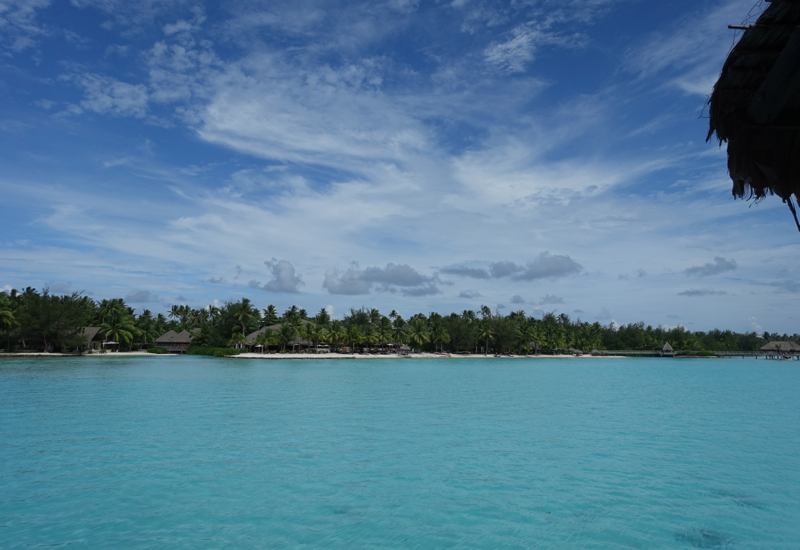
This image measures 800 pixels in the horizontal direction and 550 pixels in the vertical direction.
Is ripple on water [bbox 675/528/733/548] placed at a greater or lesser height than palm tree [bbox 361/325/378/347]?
lesser

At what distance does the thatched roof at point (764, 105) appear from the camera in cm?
407

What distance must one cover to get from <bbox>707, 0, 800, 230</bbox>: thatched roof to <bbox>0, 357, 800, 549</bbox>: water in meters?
6.82

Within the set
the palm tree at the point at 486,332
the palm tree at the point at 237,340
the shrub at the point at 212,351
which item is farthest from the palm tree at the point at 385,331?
the shrub at the point at 212,351

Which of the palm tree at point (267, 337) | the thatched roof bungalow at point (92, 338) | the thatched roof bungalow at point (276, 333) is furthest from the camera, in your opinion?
the thatched roof bungalow at point (276, 333)

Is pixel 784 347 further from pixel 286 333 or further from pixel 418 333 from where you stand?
pixel 286 333

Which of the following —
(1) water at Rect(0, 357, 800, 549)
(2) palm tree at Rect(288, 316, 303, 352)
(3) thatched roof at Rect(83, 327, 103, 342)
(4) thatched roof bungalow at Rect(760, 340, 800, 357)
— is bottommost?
(1) water at Rect(0, 357, 800, 549)

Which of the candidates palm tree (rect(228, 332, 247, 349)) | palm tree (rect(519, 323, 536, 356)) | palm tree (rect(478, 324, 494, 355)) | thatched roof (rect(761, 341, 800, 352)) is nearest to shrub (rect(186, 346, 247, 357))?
palm tree (rect(228, 332, 247, 349))

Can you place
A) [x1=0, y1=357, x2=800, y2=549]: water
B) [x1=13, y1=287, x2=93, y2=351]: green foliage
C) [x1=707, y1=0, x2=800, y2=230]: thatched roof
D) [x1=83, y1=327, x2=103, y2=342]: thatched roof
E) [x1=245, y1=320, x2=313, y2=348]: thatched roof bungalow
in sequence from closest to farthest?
[x1=707, y1=0, x2=800, y2=230]: thatched roof → [x1=0, y1=357, x2=800, y2=549]: water → [x1=13, y1=287, x2=93, y2=351]: green foliage → [x1=83, y1=327, x2=103, y2=342]: thatched roof → [x1=245, y1=320, x2=313, y2=348]: thatched roof bungalow

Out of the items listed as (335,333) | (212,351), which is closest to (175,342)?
(212,351)

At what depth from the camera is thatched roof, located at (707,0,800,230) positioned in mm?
4074

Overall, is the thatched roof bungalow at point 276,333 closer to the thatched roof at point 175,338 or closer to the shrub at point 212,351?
the shrub at point 212,351

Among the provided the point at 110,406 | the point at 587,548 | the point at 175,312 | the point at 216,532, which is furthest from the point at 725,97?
the point at 175,312

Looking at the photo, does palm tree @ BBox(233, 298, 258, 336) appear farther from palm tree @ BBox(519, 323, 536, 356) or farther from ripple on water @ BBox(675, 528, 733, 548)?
ripple on water @ BBox(675, 528, 733, 548)

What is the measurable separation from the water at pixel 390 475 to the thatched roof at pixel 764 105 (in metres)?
6.82
